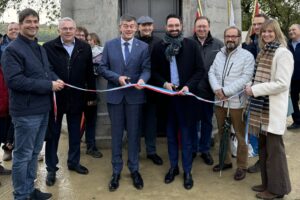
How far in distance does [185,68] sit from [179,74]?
0.37ft

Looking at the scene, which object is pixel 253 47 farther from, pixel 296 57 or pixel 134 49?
pixel 296 57

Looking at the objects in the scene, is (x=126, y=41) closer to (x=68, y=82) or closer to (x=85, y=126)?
(x=68, y=82)

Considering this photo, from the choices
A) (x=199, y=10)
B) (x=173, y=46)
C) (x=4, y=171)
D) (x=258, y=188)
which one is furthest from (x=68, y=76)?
(x=258, y=188)

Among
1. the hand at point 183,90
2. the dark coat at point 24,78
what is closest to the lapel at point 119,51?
the hand at point 183,90

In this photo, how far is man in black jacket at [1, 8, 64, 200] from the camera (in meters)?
3.68

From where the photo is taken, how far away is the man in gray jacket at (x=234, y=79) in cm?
454

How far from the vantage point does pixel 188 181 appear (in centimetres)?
465

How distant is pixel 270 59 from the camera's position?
4.02 m

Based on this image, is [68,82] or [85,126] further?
[85,126]

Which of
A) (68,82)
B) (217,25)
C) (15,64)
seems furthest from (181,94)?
(217,25)

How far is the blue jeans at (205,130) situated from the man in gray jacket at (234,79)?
1.90ft

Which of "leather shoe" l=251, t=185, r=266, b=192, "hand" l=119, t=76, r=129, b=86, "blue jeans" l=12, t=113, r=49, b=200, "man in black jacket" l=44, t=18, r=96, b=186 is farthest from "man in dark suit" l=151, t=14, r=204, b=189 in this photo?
"blue jeans" l=12, t=113, r=49, b=200

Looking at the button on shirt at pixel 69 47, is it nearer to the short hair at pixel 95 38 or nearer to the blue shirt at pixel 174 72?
the short hair at pixel 95 38

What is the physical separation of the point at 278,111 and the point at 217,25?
3.05 m
